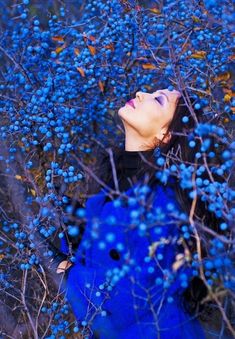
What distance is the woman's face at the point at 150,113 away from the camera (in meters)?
2.11

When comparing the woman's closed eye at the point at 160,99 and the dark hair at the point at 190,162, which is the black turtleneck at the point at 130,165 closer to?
the dark hair at the point at 190,162

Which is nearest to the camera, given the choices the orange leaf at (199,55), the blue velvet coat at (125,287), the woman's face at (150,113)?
the blue velvet coat at (125,287)

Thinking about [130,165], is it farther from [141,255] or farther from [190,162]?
[141,255]

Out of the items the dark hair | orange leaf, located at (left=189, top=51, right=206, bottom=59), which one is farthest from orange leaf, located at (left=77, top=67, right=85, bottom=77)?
the dark hair

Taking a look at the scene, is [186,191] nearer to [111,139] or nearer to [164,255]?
[164,255]

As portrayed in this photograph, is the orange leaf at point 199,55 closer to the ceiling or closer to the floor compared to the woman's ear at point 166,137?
closer to the ceiling

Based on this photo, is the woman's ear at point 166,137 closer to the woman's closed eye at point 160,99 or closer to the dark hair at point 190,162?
the dark hair at point 190,162

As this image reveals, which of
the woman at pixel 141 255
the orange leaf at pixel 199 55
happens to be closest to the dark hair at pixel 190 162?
the woman at pixel 141 255

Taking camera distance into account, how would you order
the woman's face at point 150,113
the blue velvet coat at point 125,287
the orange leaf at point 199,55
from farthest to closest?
the orange leaf at point 199,55
the woman's face at point 150,113
the blue velvet coat at point 125,287

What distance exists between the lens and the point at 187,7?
2.68 m

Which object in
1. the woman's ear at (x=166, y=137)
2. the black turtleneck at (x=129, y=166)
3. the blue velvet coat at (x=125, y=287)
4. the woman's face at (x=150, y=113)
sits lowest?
the blue velvet coat at (x=125, y=287)

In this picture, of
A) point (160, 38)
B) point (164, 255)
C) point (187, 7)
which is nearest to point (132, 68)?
point (160, 38)

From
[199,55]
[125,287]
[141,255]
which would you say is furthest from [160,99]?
[125,287]

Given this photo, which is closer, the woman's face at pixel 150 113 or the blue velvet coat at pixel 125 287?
the blue velvet coat at pixel 125 287
